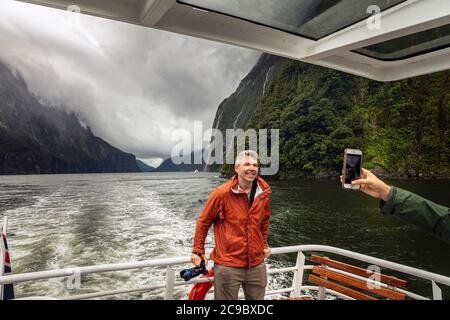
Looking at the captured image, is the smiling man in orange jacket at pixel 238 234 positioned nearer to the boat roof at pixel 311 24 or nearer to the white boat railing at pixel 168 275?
the white boat railing at pixel 168 275

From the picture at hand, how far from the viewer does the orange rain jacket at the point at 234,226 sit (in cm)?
168

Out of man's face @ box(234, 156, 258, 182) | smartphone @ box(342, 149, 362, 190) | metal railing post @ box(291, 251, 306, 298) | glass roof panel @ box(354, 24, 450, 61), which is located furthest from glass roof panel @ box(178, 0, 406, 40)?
metal railing post @ box(291, 251, 306, 298)

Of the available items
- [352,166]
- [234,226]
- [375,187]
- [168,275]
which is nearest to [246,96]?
[168,275]

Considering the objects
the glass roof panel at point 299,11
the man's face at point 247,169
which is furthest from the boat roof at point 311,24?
the man's face at point 247,169

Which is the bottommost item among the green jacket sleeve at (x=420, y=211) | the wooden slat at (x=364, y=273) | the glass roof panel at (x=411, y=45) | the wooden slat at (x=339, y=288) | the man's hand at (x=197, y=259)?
the wooden slat at (x=339, y=288)

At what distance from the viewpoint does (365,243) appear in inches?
774

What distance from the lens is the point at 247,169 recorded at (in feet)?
5.68

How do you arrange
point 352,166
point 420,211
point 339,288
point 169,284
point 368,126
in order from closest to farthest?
point 420,211, point 352,166, point 169,284, point 339,288, point 368,126

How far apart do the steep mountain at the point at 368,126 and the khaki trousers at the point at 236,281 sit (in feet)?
164

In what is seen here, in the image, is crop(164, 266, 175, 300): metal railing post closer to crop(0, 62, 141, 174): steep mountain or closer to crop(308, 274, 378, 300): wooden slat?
crop(308, 274, 378, 300): wooden slat

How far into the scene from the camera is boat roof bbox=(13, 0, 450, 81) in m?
2.06

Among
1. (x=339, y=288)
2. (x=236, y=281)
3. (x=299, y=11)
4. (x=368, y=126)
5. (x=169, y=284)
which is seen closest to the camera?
(x=236, y=281)

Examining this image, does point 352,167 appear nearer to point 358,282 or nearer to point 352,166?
point 352,166

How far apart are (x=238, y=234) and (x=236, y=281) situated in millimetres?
264
